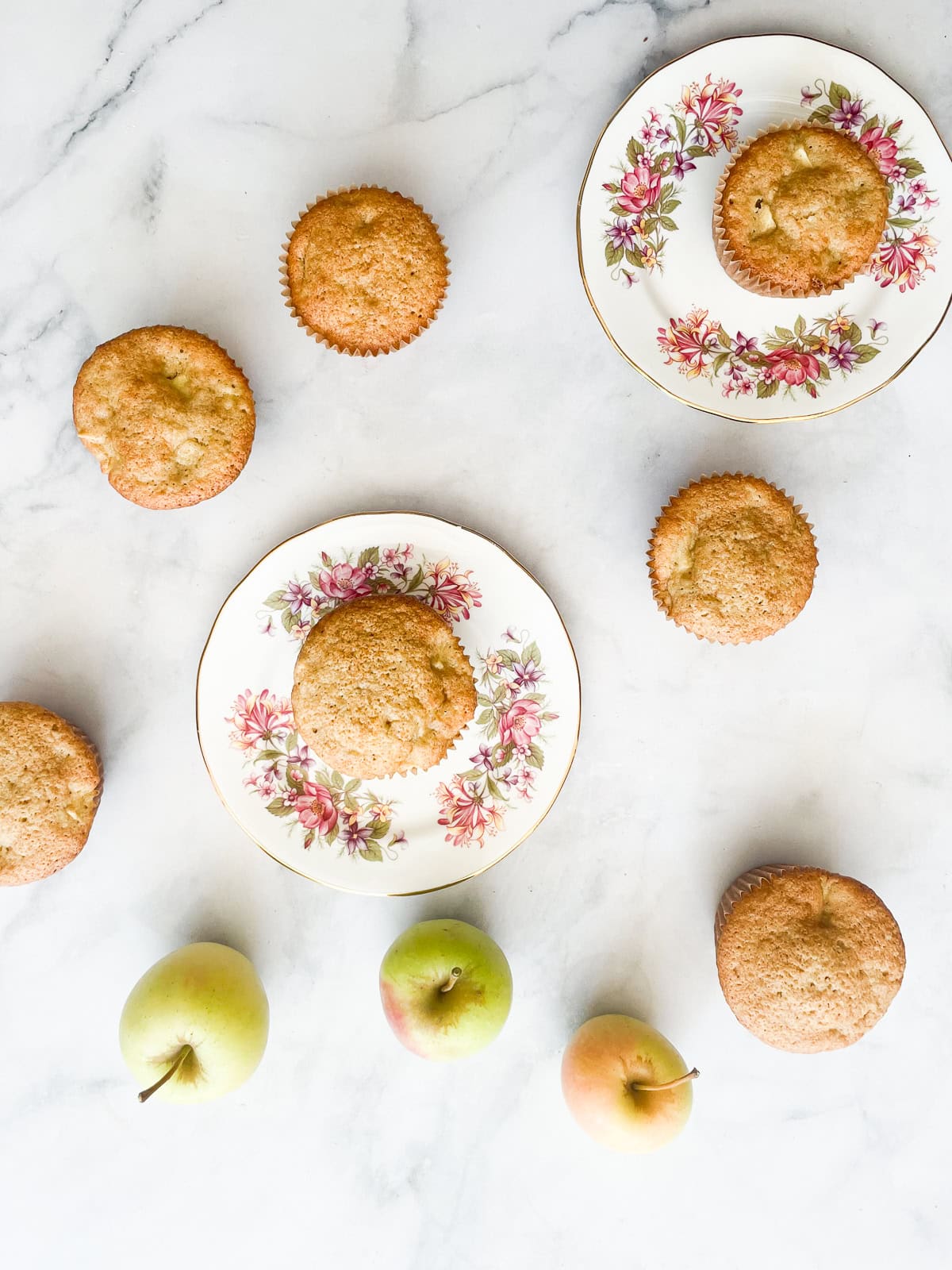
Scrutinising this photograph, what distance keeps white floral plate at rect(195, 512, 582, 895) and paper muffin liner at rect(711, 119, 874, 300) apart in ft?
3.09

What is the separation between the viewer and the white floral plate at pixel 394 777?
215 cm

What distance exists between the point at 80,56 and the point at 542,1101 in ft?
10.4

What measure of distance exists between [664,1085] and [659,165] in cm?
237

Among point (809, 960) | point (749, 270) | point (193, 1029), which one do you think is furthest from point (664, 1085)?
point (749, 270)

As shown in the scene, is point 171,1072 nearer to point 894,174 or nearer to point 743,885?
point 743,885

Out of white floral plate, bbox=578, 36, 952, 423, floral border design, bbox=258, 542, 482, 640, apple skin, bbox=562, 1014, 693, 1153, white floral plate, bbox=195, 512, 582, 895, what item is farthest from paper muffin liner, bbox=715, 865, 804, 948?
white floral plate, bbox=578, 36, 952, 423

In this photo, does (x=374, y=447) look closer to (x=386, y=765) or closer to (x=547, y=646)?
(x=547, y=646)

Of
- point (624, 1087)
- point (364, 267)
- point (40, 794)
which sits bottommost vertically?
point (624, 1087)

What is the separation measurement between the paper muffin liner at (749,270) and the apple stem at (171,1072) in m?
2.40

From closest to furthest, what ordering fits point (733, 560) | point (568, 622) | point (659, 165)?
point (733, 560)
point (659, 165)
point (568, 622)

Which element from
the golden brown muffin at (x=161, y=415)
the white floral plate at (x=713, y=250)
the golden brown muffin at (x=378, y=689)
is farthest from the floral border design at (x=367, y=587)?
the white floral plate at (x=713, y=250)

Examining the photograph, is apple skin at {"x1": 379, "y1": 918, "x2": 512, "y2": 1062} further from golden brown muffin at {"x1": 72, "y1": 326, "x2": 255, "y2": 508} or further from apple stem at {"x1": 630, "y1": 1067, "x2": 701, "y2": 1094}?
golden brown muffin at {"x1": 72, "y1": 326, "x2": 255, "y2": 508}

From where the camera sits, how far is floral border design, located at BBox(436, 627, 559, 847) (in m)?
2.18

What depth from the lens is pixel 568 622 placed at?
229 centimetres
